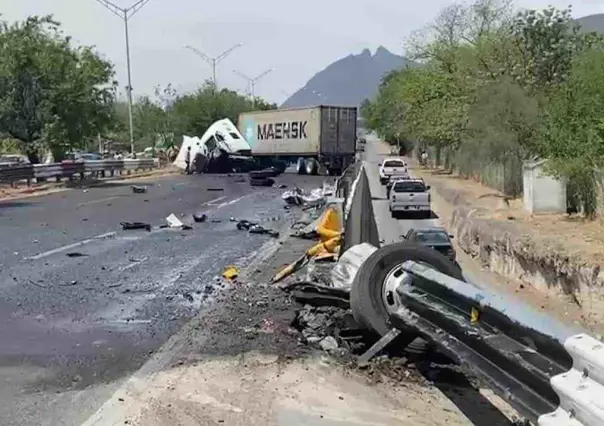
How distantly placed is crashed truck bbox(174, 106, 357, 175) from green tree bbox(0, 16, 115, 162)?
36.9 ft

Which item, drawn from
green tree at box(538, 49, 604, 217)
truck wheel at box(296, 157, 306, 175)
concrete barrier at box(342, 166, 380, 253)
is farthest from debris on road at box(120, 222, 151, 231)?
truck wheel at box(296, 157, 306, 175)

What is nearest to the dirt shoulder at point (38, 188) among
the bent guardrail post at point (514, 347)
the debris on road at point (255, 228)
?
the debris on road at point (255, 228)

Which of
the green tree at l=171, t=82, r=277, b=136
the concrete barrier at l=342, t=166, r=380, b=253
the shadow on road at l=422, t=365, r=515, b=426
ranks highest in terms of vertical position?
the green tree at l=171, t=82, r=277, b=136

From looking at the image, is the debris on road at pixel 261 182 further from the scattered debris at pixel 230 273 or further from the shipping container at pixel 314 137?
the scattered debris at pixel 230 273

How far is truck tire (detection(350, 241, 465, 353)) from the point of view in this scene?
7.62 meters

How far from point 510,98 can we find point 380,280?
32774 mm

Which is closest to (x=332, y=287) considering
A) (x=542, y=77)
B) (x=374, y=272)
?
(x=374, y=272)

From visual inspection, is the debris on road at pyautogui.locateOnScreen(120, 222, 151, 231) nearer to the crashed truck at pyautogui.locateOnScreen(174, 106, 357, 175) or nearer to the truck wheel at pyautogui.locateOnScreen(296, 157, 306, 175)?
the crashed truck at pyautogui.locateOnScreen(174, 106, 357, 175)

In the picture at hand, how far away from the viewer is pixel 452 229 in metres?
33.8

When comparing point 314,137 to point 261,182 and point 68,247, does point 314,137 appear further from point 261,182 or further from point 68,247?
point 68,247

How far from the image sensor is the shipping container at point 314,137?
6078cm

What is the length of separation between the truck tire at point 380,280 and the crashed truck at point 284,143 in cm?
5246

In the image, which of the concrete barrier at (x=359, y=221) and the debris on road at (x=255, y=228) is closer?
the concrete barrier at (x=359, y=221)

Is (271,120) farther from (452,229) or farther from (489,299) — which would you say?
(489,299)
